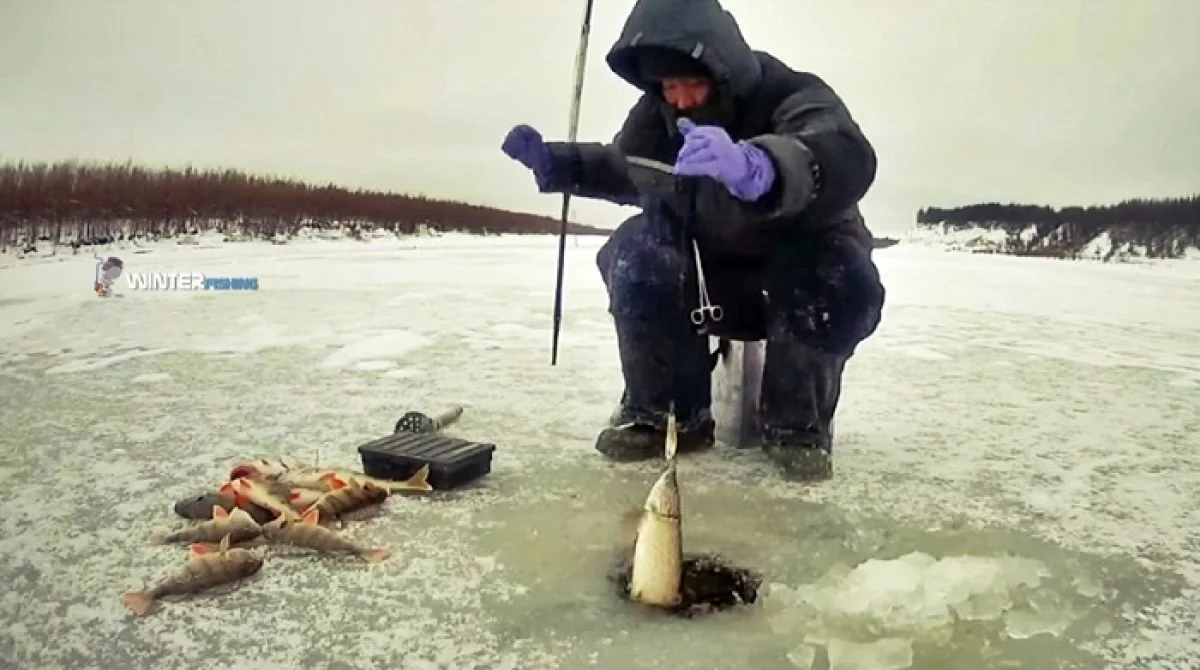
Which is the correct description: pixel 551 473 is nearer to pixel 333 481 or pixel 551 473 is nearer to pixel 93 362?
pixel 333 481

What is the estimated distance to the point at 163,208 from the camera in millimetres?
2824

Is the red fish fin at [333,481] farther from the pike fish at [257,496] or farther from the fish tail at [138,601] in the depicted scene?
the fish tail at [138,601]

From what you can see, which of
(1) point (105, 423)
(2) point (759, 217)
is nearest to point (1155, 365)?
(2) point (759, 217)

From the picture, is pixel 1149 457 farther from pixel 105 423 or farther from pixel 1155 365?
pixel 105 423

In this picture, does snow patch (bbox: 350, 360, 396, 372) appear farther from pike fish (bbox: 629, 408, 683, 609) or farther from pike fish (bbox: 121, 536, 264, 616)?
pike fish (bbox: 629, 408, 683, 609)

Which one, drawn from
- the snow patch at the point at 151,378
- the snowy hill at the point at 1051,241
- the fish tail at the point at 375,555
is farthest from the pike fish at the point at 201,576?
the snowy hill at the point at 1051,241

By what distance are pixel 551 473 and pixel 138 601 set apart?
0.81m

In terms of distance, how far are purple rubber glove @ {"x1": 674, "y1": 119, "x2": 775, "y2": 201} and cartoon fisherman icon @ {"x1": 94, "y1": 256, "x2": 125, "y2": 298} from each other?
1692 millimetres

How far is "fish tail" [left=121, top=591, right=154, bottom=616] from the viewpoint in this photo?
129 centimetres

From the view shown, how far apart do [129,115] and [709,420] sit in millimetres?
1630

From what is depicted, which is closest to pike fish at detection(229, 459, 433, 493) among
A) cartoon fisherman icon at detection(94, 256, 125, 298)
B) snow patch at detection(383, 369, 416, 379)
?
snow patch at detection(383, 369, 416, 379)

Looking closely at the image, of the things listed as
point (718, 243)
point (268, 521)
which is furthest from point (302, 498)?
point (718, 243)

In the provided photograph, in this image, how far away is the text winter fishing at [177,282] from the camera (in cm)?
278

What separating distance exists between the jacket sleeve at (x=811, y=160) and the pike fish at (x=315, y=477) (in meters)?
0.72
